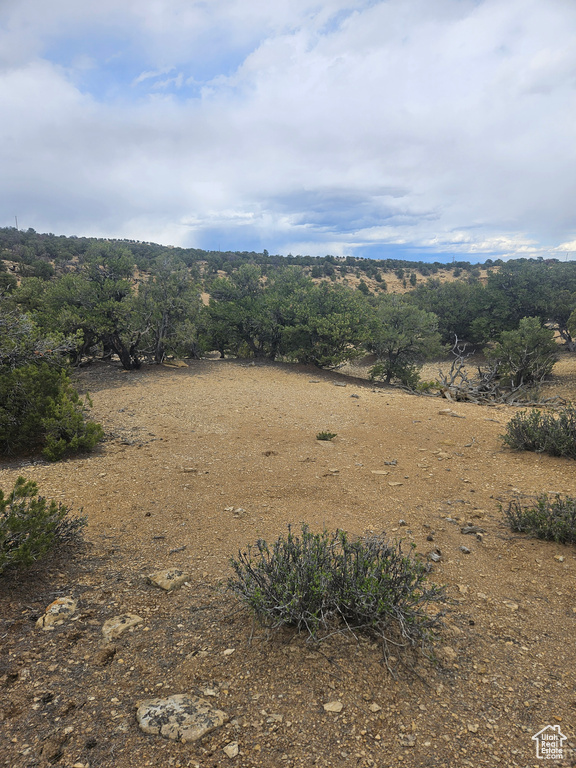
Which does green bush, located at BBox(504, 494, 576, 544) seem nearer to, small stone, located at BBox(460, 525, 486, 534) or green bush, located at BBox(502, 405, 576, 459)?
small stone, located at BBox(460, 525, 486, 534)

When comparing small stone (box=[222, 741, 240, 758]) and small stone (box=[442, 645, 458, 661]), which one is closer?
small stone (box=[222, 741, 240, 758])

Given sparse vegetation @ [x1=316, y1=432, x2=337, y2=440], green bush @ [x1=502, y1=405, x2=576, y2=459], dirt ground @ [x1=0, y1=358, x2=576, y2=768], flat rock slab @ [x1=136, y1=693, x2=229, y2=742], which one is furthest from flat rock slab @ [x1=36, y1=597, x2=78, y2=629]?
green bush @ [x1=502, y1=405, x2=576, y2=459]

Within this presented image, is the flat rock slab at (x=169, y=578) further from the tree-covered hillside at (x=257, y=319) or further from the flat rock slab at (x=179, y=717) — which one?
the tree-covered hillside at (x=257, y=319)

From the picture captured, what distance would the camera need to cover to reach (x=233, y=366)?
749 inches

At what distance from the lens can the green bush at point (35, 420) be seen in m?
7.09

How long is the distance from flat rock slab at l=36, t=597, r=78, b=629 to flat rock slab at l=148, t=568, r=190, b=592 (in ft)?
2.10

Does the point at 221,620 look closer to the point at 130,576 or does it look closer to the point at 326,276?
the point at 130,576

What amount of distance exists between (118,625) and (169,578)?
686 millimetres

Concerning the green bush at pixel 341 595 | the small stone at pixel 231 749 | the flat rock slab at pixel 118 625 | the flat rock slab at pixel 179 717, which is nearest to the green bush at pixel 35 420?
→ the flat rock slab at pixel 118 625

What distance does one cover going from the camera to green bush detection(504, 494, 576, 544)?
4.10 meters

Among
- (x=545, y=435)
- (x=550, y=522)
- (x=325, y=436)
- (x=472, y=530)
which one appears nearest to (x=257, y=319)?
(x=325, y=436)

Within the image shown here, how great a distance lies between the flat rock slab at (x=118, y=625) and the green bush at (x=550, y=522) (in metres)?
4.00

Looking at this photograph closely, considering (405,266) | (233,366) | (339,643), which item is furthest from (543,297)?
(405,266)

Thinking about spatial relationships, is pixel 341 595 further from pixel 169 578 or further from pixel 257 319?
pixel 257 319
